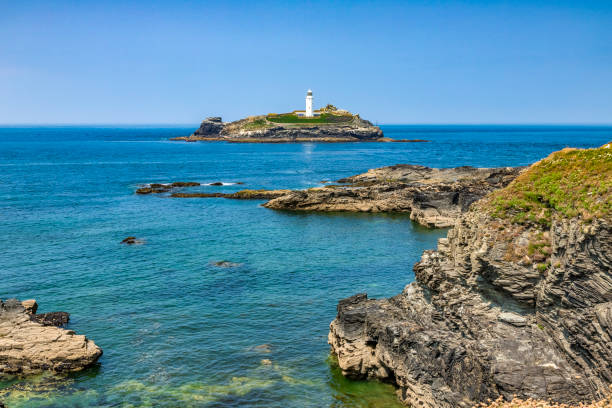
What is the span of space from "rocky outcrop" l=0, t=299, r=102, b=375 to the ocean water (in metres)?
0.67

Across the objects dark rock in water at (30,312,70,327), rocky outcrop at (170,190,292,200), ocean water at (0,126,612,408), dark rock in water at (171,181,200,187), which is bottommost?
ocean water at (0,126,612,408)

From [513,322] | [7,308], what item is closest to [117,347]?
[7,308]

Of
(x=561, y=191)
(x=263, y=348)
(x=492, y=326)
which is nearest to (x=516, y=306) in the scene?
(x=492, y=326)

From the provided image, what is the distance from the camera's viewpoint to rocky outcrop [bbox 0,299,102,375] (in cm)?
2462

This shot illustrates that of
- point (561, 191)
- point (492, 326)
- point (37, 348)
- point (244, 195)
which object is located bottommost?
point (244, 195)

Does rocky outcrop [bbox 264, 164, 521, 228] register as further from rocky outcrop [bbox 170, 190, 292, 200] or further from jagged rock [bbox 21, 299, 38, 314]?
jagged rock [bbox 21, 299, 38, 314]

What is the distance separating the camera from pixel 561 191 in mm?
19672

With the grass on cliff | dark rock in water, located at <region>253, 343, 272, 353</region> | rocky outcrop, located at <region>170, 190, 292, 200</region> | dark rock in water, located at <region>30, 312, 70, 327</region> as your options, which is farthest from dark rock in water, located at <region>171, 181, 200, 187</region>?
the grass on cliff

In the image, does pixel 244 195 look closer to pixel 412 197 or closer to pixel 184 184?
pixel 184 184

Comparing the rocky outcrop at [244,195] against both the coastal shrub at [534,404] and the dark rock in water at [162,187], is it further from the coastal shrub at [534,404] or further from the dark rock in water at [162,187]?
the coastal shrub at [534,404]

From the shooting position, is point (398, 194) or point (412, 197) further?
point (398, 194)

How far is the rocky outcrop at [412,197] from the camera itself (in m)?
60.6

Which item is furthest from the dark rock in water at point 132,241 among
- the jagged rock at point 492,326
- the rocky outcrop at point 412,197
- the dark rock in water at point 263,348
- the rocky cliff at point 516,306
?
the rocky cliff at point 516,306

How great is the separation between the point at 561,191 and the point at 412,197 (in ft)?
164
